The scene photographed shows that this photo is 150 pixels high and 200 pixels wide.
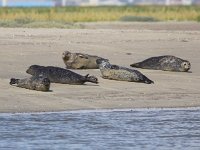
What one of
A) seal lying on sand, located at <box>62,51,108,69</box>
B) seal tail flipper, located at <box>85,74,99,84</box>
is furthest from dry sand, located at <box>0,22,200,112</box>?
seal lying on sand, located at <box>62,51,108,69</box>

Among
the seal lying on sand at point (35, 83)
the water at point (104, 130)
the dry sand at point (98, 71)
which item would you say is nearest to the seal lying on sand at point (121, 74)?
the dry sand at point (98, 71)

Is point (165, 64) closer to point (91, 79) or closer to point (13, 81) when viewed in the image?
point (91, 79)

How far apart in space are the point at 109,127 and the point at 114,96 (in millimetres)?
2855

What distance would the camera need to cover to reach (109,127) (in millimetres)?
13844

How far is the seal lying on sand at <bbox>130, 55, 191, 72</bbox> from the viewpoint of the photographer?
20047 millimetres

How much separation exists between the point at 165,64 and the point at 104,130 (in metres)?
6.89

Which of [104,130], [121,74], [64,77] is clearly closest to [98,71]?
[121,74]

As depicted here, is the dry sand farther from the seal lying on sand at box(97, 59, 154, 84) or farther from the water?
the water

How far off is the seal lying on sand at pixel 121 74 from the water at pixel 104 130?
7.82 feet

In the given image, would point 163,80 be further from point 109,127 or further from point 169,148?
point 169,148

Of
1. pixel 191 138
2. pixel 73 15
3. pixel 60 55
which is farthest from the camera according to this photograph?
pixel 73 15

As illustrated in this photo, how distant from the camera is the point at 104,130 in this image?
13547 mm

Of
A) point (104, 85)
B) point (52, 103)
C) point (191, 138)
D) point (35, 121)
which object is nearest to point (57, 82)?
point (104, 85)

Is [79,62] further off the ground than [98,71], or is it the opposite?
[79,62]
